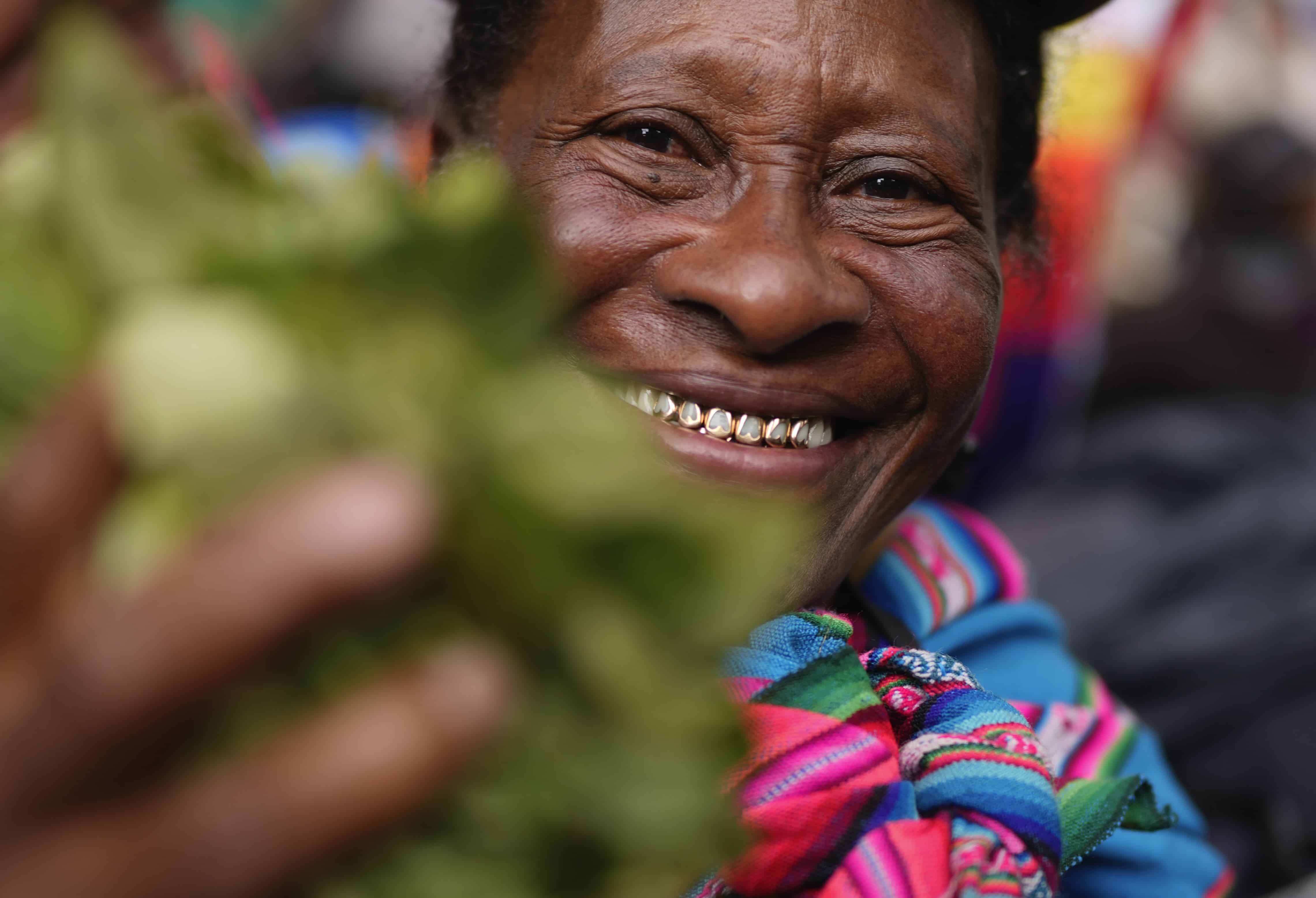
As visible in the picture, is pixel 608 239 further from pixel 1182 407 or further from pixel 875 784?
pixel 1182 407

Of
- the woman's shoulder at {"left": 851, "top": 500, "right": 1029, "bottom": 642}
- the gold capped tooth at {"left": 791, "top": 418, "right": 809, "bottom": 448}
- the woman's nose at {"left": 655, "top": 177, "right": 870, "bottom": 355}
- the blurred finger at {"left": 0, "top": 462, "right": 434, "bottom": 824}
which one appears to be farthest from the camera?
the woman's shoulder at {"left": 851, "top": 500, "right": 1029, "bottom": 642}

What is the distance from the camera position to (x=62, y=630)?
0.45 meters

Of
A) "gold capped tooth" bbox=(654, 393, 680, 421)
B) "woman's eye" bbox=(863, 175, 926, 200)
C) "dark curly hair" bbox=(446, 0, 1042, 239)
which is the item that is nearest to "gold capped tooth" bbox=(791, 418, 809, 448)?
"gold capped tooth" bbox=(654, 393, 680, 421)

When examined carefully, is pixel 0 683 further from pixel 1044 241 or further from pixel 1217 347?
pixel 1217 347

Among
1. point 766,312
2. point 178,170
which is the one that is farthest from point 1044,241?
point 178,170

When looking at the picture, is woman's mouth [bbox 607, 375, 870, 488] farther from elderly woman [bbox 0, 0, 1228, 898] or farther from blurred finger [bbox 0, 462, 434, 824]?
blurred finger [bbox 0, 462, 434, 824]

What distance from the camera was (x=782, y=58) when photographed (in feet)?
3.31

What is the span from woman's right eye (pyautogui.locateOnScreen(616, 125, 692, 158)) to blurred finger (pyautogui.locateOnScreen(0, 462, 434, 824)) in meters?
0.71

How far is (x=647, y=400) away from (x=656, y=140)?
25 centimetres

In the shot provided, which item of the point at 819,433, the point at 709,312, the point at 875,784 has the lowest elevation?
the point at 875,784

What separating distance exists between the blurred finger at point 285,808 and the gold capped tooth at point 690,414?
60cm

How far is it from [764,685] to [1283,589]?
6.31 ft

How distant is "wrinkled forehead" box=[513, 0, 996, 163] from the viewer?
1.01m

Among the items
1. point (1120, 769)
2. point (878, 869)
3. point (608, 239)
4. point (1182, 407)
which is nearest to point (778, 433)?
point (608, 239)
